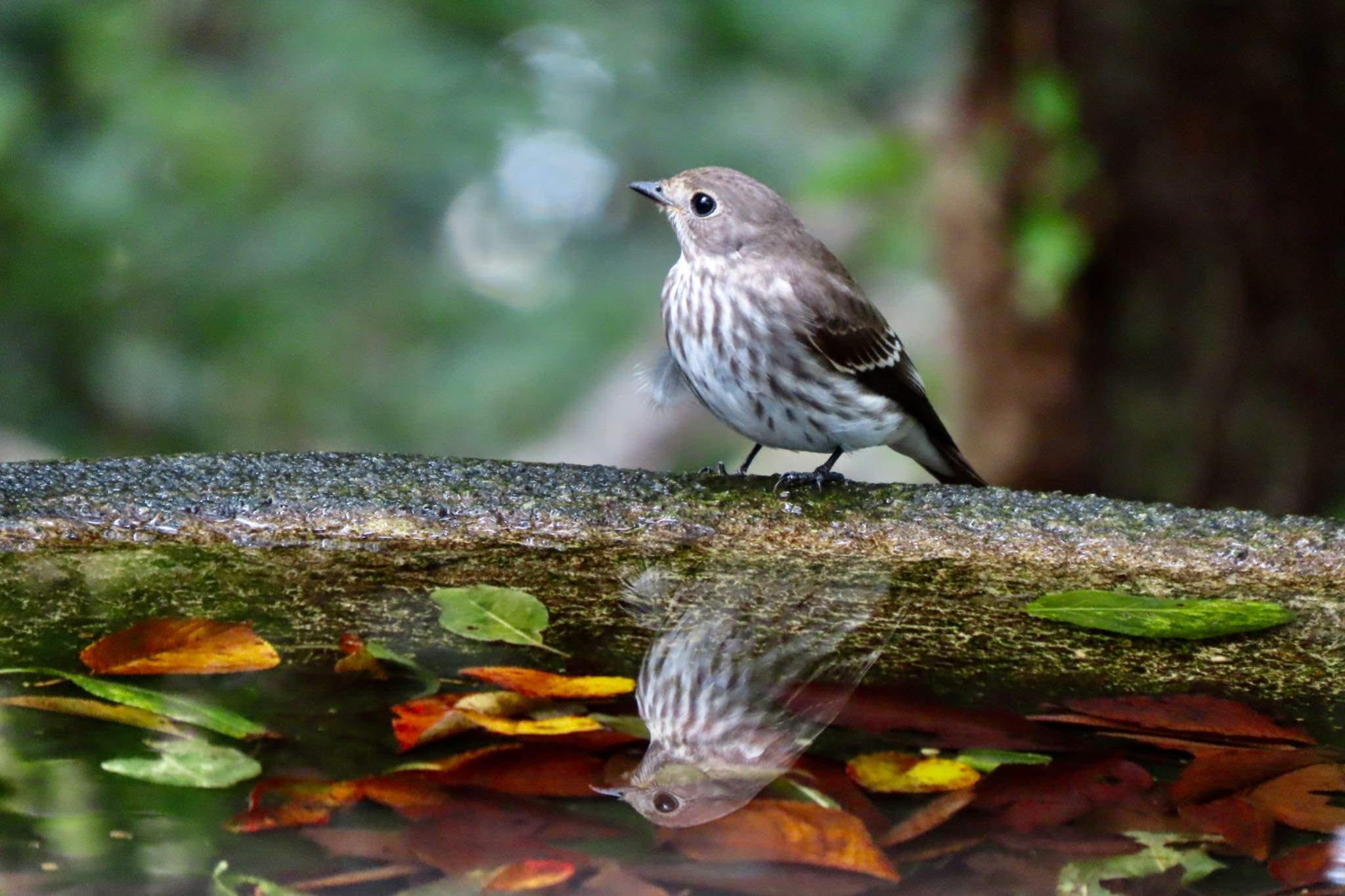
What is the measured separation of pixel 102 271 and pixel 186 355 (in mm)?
448

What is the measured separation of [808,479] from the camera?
2.81 m

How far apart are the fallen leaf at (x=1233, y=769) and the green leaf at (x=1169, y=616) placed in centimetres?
43

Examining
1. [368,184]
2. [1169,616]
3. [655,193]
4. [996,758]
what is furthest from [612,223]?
[996,758]

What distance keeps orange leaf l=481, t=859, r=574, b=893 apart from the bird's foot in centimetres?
144

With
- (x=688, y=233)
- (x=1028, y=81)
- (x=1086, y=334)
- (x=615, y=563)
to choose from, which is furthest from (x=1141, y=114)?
(x=615, y=563)

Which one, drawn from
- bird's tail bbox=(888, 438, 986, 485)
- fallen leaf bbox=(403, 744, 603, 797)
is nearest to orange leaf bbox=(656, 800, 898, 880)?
fallen leaf bbox=(403, 744, 603, 797)

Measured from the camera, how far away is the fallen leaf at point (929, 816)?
1.37 m

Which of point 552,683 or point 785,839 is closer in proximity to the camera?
point 785,839

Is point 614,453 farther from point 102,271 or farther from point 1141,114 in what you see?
point 1141,114

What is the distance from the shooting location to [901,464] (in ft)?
22.9

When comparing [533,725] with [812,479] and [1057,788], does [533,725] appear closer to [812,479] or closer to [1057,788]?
[1057,788]

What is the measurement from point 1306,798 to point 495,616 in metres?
0.99

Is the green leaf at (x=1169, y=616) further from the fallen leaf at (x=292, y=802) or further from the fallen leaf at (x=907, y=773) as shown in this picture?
the fallen leaf at (x=292, y=802)

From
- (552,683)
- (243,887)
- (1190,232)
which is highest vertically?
(1190,232)
